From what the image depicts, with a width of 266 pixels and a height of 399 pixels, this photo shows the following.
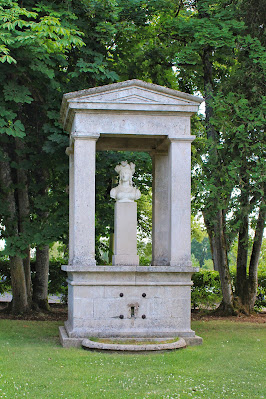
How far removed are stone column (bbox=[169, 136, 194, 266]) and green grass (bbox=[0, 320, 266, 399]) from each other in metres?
1.66

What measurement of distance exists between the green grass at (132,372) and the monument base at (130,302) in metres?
0.64

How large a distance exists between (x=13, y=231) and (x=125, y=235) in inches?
150

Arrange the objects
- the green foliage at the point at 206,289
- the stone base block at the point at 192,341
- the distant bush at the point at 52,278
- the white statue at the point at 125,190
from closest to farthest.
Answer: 1. the stone base block at the point at 192,341
2. the white statue at the point at 125,190
3. the green foliage at the point at 206,289
4. the distant bush at the point at 52,278

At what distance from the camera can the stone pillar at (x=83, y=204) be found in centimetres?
1009

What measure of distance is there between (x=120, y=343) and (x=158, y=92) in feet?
14.5

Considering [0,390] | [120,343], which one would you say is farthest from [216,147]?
[0,390]

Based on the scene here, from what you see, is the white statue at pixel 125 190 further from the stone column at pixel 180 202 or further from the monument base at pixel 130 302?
the monument base at pixel 130 302

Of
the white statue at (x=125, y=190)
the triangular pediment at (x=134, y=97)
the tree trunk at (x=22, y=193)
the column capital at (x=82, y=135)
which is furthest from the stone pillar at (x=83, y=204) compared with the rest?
the tree trunk at (x=22, y=193)

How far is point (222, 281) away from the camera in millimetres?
15297

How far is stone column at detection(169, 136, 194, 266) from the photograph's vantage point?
10258 mm

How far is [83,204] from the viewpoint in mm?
10172

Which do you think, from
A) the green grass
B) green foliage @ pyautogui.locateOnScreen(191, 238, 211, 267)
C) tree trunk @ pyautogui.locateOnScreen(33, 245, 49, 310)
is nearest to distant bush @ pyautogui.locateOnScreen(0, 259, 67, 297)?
tree trunk @ pyautogui.locateOnScreen(33, 245, 49, 310)

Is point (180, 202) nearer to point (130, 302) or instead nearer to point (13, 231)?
point (130, 302)

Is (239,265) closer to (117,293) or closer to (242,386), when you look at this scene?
(117,293)
